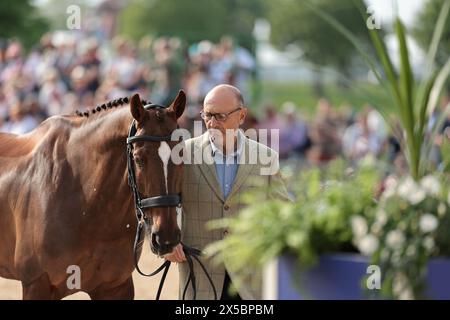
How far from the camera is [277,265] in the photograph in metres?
3.37

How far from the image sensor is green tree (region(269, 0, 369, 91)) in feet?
256

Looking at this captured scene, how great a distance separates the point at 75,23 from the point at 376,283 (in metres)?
4.96

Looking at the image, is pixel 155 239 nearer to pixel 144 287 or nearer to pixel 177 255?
pixel 177 255

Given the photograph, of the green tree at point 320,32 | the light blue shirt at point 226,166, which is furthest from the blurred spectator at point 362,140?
the green tree at point 320,32

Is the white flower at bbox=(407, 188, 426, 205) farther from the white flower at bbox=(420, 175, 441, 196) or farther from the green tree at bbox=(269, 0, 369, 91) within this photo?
the green tree at bbox=(269, 0, 369, 91)

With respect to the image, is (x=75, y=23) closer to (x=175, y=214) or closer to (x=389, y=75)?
(x=175, y=214)

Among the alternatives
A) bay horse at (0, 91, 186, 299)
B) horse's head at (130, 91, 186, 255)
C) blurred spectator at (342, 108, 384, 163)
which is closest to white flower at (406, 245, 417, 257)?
horse's head at (130, 91, 186, 255)

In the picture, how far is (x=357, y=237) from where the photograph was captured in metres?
3.24

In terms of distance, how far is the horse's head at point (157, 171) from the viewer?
16.2ft

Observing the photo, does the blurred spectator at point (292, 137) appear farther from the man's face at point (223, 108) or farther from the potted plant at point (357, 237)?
the potted plant at point (357, 237)

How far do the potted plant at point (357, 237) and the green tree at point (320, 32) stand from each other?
69.0 meters
